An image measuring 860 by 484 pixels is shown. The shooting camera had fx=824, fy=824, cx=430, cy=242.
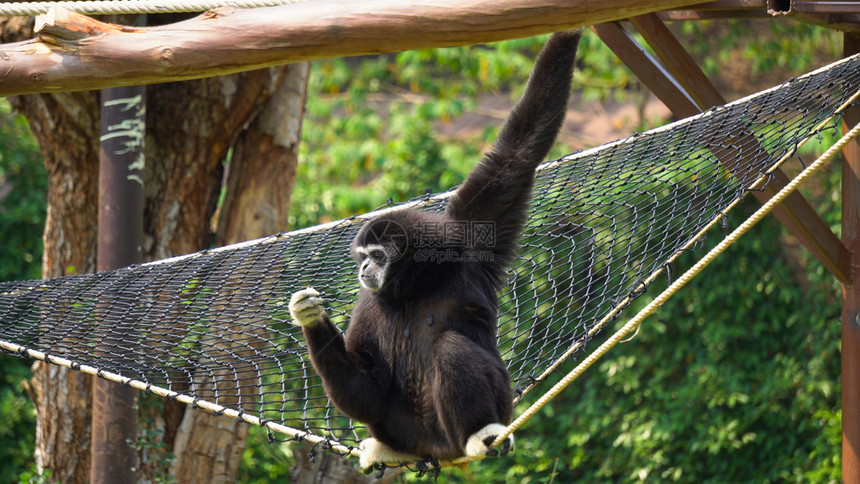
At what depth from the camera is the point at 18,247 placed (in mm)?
7527

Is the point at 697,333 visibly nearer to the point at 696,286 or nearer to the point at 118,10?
the point at 696,286

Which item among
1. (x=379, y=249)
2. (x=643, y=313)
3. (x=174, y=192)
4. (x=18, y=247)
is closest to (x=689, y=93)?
(x=643, y=313)

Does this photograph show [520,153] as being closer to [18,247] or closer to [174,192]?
[174,192]

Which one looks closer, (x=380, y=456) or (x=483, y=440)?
(x=483, y=440)

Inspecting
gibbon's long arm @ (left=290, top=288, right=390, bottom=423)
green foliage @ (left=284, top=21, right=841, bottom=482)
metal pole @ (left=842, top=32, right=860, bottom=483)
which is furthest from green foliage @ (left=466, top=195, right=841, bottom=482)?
gibbon's long arm @ (left=290, top=288, right=390, bottom=423)

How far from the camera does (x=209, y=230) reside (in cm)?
579

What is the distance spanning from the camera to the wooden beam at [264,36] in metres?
2.46

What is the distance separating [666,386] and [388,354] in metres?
4.86

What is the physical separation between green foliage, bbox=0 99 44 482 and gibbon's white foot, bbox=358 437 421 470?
481 cm

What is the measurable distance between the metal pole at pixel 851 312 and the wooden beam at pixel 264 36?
2.09 meters

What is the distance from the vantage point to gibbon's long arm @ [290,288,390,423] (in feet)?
10.4

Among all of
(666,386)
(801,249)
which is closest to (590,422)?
(666,386)

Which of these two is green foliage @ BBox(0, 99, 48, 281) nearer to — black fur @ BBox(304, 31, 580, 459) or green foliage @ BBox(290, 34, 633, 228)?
green foliage @ BBox(290, 34, 633, 228)

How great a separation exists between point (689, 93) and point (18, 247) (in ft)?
20.1
